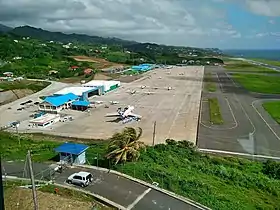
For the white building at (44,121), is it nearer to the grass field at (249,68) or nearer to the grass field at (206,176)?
the grass field at (206,176)

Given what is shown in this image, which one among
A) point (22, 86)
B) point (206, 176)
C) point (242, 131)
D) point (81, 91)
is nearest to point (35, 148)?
point (206, 176)

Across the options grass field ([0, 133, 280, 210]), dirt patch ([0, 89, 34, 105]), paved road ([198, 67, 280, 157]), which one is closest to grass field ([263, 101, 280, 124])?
paved road ([198, 67, 280, 157])

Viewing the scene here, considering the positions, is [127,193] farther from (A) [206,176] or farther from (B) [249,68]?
(B) [249,68]

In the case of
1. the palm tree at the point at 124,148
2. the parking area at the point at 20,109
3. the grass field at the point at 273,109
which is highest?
the palm tree at the point at 124,148

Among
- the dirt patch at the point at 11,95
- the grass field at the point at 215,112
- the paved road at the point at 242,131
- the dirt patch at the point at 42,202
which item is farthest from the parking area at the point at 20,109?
the dirt patch at the point at 42,202

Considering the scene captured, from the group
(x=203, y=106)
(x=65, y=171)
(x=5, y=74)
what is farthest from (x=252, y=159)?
(x=5, y=74)

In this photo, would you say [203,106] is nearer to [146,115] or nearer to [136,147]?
[146,115]
